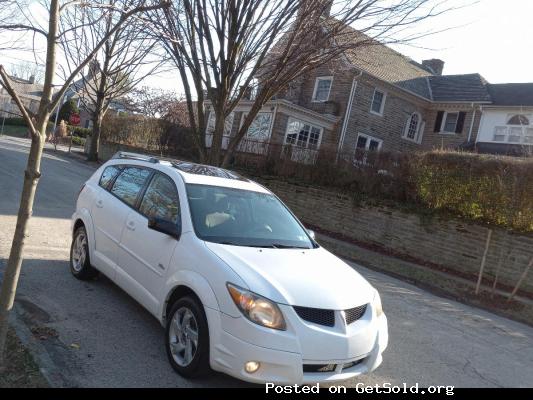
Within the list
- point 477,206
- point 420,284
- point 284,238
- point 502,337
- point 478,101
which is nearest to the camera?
point 284,238

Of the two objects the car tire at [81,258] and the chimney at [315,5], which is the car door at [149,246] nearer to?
the car tire at [81,258]

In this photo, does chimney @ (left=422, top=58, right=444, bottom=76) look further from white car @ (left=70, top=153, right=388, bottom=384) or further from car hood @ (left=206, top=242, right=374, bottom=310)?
car hood @ (left=206, top=242, right=374, bottom=310)

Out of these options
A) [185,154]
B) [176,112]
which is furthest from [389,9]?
[176,112]

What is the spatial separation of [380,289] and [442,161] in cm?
498

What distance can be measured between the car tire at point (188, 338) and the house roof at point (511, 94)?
87.0 ft

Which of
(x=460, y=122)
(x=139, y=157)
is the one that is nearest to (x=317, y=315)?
(x=139, y=157)

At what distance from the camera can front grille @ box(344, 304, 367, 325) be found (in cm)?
392

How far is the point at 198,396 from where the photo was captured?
12.5 ft

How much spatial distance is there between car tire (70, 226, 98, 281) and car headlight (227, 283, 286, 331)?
10.0ft

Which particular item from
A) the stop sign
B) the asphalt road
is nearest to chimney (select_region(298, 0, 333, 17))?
the asphalt road

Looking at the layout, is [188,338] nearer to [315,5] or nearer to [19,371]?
[19,371]

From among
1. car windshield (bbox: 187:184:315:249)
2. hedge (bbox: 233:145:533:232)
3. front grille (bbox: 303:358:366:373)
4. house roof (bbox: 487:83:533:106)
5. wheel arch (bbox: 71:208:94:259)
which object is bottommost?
front grille (bbox: 303:358:366:373)

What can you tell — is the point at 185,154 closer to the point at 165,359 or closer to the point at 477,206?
the point at 477,206

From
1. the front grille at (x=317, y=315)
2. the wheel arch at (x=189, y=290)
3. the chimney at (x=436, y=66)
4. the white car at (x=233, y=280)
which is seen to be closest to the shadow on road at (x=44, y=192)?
the white car at (x=233, y=280)
